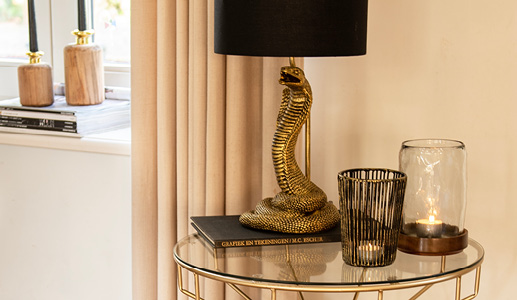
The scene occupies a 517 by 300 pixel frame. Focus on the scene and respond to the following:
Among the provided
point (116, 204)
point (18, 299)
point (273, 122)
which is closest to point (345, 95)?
point (273, 122)

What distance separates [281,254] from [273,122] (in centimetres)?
44

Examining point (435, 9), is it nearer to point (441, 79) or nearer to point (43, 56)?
point (441, 79)

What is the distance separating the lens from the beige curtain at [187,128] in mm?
1598

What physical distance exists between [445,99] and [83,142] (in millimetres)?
965

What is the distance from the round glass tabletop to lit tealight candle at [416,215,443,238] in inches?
1.5

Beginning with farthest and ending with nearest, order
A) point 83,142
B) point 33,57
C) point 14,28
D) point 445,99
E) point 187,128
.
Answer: point 14,28 < point 33,57 < point 83,142 < point 187,128 < point 445,99

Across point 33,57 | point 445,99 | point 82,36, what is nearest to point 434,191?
point 445,99

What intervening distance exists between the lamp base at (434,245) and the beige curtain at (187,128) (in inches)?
18.6

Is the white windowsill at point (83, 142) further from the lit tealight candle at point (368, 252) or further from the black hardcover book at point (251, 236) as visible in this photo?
the lit tealight candle at point (368, 252)

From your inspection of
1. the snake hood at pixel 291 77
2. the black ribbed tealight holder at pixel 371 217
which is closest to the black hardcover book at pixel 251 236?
the black ribbed tealight holder at pixel 371 217

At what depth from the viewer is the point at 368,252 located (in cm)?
116

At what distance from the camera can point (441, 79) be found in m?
1.47

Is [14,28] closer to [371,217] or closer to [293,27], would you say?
[293,27]

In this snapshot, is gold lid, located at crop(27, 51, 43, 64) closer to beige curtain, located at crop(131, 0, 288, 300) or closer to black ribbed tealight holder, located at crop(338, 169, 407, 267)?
beige curtain, located at crop(131, 0, 288, 300)
